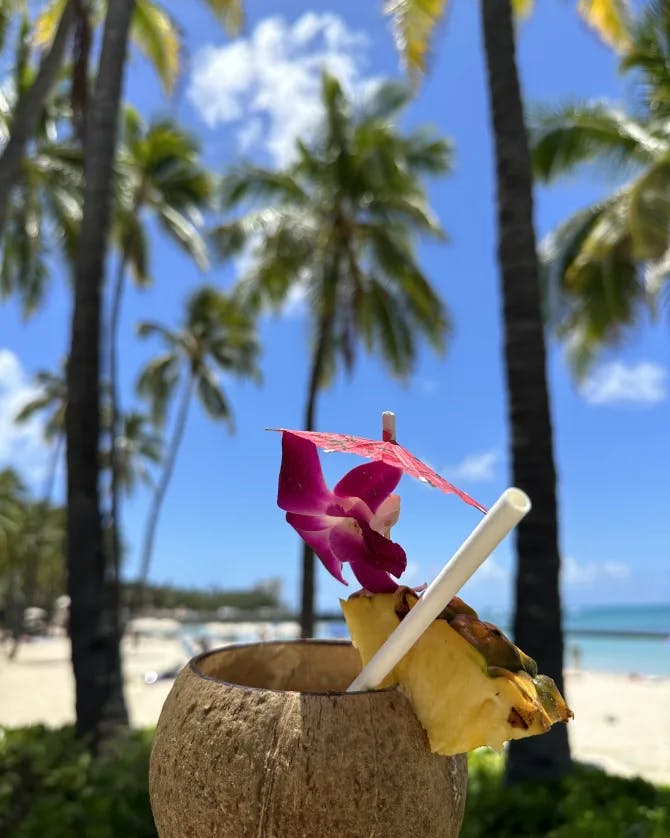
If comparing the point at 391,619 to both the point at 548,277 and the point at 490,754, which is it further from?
the point at 548,277

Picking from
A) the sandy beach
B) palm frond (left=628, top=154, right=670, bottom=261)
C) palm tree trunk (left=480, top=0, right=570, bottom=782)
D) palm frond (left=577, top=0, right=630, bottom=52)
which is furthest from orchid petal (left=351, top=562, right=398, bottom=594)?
palm frond (left=577, top=0, right=630, bottom=52)

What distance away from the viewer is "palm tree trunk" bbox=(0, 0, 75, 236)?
5.97 metres

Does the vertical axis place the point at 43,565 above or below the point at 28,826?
below

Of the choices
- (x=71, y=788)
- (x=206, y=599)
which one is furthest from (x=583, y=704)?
(x=206, y=599)

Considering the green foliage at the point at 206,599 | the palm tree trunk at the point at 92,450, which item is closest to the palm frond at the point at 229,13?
the palm tree trunk at the point at 92,450

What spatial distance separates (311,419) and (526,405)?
838 centimetres

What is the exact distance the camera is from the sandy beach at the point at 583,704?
391 inches

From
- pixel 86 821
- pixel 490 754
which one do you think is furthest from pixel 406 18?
pixel 86 821

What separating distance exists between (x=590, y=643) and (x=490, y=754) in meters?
40.9

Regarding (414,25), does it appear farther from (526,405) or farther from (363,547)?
(363,547)

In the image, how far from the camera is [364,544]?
1.05 meters

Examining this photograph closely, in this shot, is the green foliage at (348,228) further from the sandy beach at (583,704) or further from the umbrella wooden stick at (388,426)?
the umbrella wooden stick at (388,426)

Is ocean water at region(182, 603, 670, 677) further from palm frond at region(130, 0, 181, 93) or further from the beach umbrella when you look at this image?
the beach umbrella

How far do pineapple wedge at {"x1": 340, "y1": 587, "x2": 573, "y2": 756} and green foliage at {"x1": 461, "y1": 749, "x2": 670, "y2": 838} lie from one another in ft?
6.51
